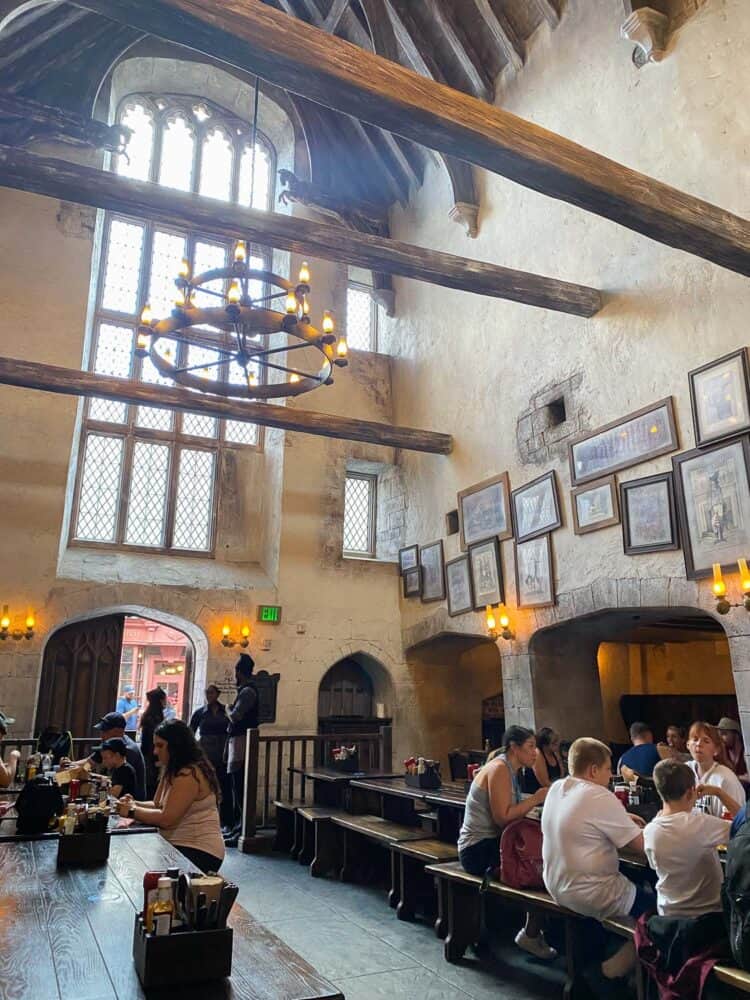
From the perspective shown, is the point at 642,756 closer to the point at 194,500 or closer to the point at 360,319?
the point at 194,500

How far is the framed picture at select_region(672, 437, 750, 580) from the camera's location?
17.1ft

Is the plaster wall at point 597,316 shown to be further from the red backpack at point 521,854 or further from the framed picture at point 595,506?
the red backpack at point 521,854

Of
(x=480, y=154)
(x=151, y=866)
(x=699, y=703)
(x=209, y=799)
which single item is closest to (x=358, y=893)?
(x=209, y=799)

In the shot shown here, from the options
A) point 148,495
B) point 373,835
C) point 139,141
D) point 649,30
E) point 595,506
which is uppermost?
point 139,141

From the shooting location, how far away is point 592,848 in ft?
10.2

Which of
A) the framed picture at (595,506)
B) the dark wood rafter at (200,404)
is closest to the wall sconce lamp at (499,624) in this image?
the framed picture at (595,506)

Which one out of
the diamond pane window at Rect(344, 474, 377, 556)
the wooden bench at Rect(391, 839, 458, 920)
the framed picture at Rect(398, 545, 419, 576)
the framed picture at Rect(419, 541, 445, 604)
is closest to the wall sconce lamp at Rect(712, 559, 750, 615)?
the wooden bench at Rect(391, 839, 458, 920)

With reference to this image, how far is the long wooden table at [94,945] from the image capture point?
154 centimetres

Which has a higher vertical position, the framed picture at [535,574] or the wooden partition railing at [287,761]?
the framed picture at [535,574]

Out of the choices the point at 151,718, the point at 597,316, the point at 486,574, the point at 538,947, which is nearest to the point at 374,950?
the point at 538,947

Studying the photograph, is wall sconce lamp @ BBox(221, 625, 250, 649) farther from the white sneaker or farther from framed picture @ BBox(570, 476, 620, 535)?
the white sneaker

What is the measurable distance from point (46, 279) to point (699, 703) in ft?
35.7

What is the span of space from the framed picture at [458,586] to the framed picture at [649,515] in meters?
2.57

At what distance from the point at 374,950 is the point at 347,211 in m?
10.1
